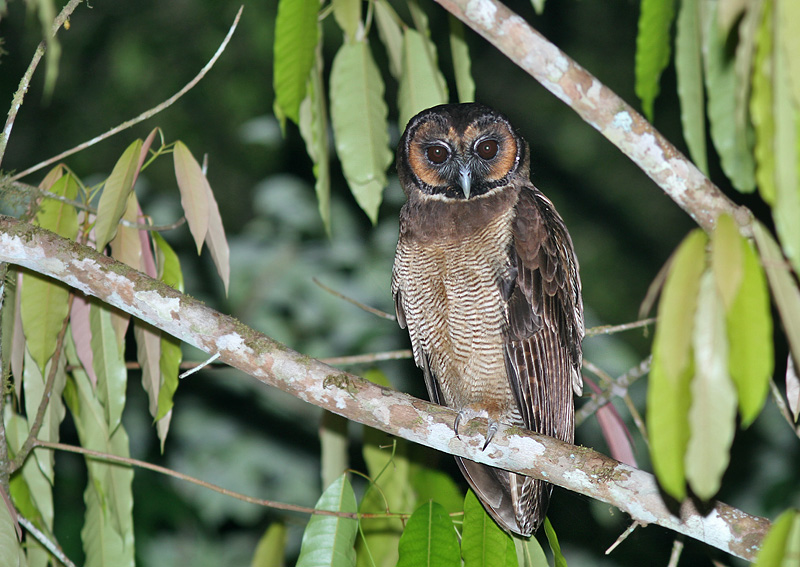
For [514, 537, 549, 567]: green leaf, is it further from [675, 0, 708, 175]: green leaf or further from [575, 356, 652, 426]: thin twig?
[675, 0, 708, 175]: green leaf

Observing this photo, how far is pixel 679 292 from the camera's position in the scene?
104 cm

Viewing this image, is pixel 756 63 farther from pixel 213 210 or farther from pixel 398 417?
pixel 213 210

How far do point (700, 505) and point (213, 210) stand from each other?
1647mm

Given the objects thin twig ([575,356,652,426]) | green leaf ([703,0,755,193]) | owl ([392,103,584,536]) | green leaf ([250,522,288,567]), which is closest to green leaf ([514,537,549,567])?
owl ([392,103,584,536])

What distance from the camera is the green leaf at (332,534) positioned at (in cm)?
228

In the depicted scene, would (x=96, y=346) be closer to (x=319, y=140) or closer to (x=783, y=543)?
(x=319, y=140)

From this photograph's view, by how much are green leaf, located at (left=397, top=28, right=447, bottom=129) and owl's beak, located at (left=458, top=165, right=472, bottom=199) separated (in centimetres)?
40

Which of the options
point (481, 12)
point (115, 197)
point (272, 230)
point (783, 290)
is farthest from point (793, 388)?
point (272, 230)

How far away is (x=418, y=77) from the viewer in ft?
8.25

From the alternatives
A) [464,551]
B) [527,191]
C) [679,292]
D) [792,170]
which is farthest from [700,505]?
[527,191]

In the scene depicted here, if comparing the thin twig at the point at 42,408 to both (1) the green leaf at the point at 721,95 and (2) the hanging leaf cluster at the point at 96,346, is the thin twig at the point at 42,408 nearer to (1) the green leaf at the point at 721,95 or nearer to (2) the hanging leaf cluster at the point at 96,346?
(2) the hanging leaf cluster at the point at 96,346

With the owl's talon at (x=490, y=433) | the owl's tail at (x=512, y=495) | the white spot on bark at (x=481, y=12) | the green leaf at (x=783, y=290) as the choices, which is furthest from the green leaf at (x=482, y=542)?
the white spot on bark at (x=481, y=12)

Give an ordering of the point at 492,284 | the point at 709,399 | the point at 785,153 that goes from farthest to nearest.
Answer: the point at 492,284, the point at 709,399, the point at 785,153

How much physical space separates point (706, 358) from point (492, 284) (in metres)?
1.67
